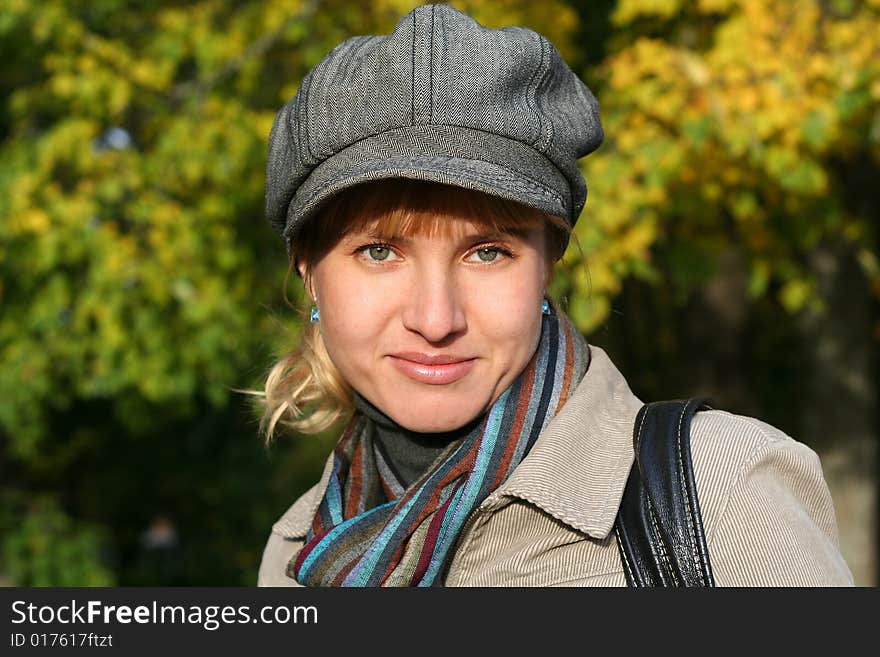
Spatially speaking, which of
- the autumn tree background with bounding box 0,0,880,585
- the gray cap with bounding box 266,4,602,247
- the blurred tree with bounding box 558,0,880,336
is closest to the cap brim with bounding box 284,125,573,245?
the gray cap with bounding box 266,4,602,247

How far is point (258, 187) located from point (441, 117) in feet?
13.1

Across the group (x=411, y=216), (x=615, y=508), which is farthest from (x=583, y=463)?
(x=411, y=216)

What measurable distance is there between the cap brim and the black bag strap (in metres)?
0.34

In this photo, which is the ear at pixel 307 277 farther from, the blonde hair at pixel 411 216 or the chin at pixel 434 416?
the chin at pixel 434 416

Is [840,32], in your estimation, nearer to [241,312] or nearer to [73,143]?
[241,312]

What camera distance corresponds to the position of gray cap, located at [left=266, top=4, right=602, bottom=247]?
1570 millimetres

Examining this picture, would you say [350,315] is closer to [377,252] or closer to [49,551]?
[377,252]

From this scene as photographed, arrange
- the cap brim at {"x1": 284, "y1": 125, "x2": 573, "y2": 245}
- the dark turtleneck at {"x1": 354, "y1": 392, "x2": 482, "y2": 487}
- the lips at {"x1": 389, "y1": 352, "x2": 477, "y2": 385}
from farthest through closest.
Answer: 1. the dark turtleneck at {"x1": 354, "y1": 392, "x2": 482, "y2": 487}
2. the lips at {"x1": 389, "y1": 352, "x2": 477, "y2": 385}
3. the cap brim at {"x1": 284, "y1": 125, "x2": 573, "y2": 245}

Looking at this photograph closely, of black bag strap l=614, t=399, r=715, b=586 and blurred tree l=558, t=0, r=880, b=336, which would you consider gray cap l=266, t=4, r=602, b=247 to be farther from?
blurred tree l=558, t=0, r=880, b=336

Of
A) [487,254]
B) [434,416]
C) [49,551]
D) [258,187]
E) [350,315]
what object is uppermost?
[487,254]

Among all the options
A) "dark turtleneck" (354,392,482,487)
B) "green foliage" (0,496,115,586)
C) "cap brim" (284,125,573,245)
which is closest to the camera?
"cap brim" (284,125,573,245)

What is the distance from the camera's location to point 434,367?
1.65 m

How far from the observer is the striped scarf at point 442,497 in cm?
166

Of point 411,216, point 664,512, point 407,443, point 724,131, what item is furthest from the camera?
point 724,131
